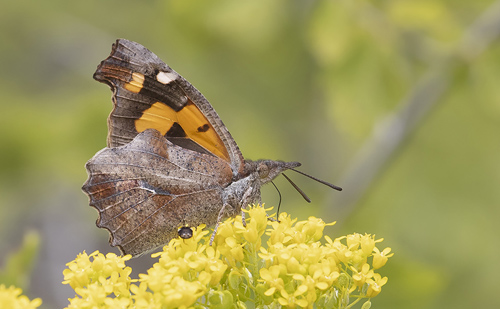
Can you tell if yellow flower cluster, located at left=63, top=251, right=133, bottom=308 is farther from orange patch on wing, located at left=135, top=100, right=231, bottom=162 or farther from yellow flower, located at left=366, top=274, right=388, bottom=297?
yellow flower, located at left=366, top=274, right=388, bottom=297

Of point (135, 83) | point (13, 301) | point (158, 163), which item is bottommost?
point (13, 301)

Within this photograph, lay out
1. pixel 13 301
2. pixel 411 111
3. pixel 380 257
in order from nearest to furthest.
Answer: pixel 13 301, pixel 380 257, pixel 411 111

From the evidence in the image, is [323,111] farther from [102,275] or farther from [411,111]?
[102,275]

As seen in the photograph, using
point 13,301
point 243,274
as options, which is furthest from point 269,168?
point 13,301

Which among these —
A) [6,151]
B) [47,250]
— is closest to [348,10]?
[6,151]

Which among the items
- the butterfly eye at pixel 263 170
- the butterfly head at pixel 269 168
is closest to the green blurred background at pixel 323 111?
the butterfly head at pixel 269 168

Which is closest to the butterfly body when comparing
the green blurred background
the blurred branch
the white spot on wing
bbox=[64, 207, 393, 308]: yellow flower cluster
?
the white spot on wing

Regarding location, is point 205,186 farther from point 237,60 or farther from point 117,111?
point 237,60
